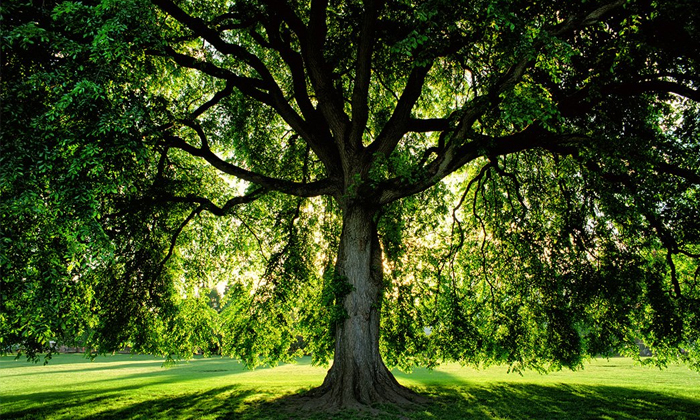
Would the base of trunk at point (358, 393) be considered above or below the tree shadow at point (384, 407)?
above

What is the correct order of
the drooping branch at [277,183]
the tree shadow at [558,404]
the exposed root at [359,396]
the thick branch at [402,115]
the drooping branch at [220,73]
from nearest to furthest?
the exposed root at [359,396]
the tree shadow at [558,404]
the drooping branch at [220,73]
the thick branch at [402,115]
the drooping branch at [277,183]

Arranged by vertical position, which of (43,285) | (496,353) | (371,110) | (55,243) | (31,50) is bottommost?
(496,353)

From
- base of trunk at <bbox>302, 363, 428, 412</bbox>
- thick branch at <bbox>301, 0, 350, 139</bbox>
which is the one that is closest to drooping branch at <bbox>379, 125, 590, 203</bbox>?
thick branch at <bbox>301, 0, 350, 139</bbox>

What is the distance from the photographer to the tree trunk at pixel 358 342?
947 centimetres

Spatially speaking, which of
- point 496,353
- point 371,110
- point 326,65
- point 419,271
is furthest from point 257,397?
point 371,110

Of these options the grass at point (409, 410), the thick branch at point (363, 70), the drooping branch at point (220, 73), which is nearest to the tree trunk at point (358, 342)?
the grass at point (409, 410)

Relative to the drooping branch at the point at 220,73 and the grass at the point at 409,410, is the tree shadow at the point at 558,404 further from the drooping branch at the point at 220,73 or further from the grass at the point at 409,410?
the drooping branch at the point at 220,73

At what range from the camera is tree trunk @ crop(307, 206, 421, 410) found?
9469 millimetres

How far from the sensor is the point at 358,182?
10.2m

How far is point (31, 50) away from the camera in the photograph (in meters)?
6.24

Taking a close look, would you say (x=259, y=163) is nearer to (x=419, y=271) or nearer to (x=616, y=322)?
(x=419, y=271)

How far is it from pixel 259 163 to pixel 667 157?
12525mm

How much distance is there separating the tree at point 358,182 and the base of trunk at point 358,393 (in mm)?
68

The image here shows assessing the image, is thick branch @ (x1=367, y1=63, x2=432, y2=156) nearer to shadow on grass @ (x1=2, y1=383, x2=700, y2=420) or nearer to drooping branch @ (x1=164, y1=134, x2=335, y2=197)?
drooping branch @ (x1=164, y1=134, x2=335, y2=197)
